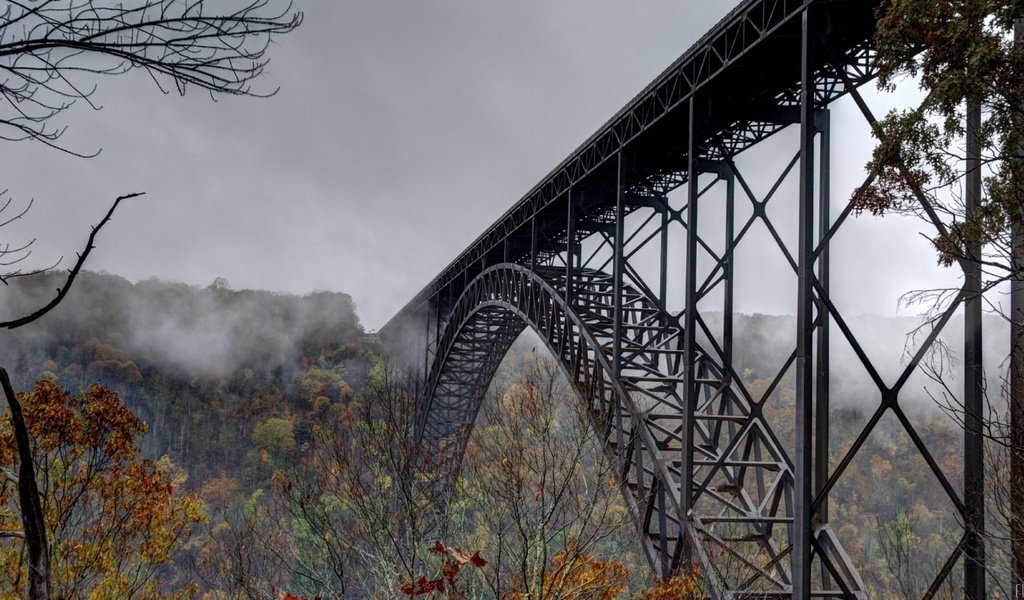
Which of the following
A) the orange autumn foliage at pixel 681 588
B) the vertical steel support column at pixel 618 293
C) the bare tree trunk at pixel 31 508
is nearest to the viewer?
the bare tree trunk at pixel 31 508

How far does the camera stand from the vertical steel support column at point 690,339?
11.8 m

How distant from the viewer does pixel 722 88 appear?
494 inches

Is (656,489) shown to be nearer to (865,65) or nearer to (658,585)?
(658,585)

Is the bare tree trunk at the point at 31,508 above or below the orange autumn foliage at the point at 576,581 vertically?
above

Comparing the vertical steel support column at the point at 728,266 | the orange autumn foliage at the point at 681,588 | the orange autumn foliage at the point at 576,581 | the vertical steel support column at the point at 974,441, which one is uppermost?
the vertical steel support column at the point at 728,266

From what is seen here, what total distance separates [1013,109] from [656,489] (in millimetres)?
8866

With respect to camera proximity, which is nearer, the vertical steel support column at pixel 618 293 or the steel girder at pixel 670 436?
the steel girder at pixel 670 436

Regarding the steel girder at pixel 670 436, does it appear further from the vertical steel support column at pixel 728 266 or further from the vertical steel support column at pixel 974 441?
the vertical steel support column at pixel 974 441

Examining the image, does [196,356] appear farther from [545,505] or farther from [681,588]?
[545,505]

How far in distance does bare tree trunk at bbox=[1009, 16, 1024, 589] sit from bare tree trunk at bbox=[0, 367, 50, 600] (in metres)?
6.50

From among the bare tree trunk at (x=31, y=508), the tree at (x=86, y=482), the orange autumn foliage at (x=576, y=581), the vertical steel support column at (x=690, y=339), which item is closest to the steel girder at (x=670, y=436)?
the vertical steel support column at (x=690, y=339)

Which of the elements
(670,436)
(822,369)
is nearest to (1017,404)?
(822,369)

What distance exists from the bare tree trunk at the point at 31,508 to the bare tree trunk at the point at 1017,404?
650 cm

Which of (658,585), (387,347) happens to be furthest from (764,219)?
(387,347)
